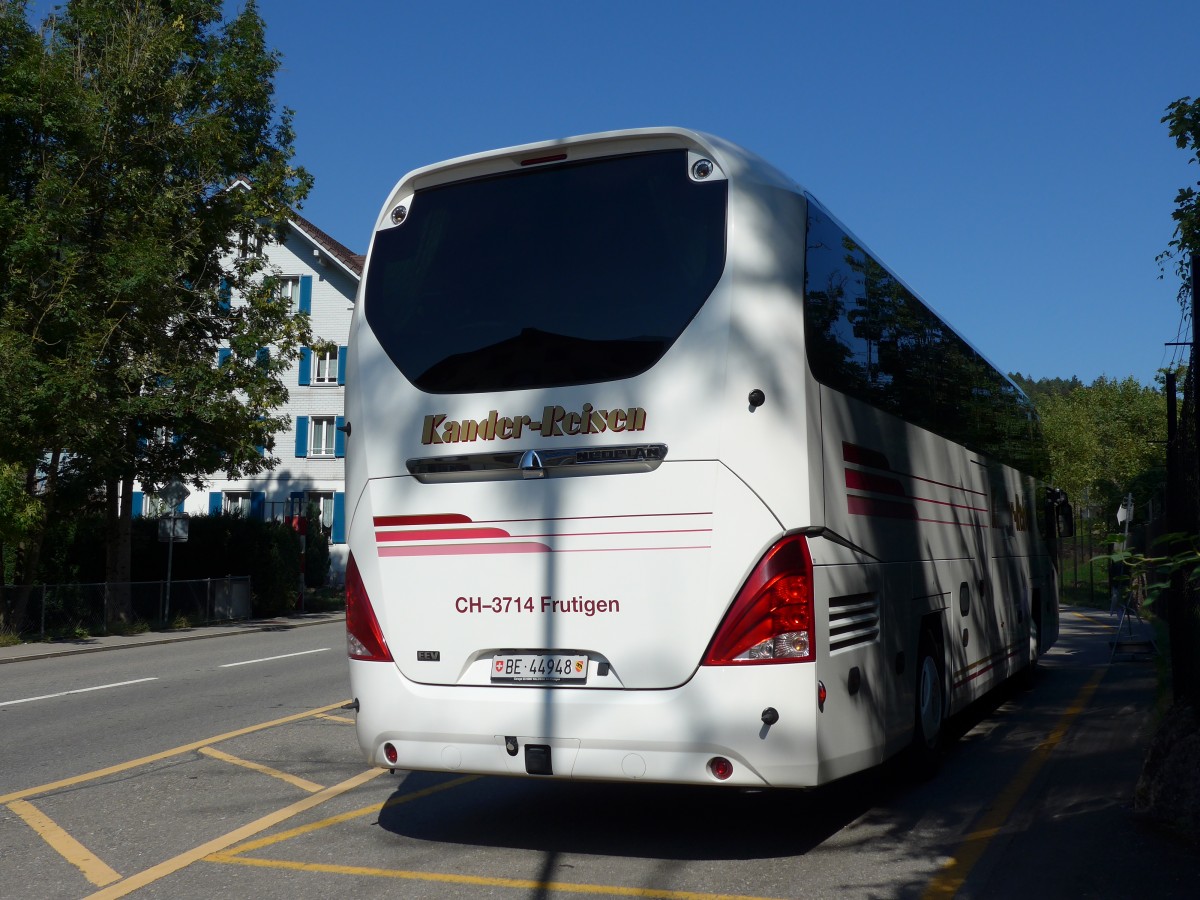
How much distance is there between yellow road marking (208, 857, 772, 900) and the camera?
5.50 metres

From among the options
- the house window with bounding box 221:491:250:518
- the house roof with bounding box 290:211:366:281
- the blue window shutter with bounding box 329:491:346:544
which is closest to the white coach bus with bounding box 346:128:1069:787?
the house roof with bounding box 290:211:366:281

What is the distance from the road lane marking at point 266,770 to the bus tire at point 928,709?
3717 millimetres

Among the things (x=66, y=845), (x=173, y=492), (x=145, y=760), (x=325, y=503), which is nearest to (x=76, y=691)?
(x=145, y=760)

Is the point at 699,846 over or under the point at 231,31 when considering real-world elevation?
under

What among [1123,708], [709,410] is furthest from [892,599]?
[1123,708]

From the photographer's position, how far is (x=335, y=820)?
23.3ft

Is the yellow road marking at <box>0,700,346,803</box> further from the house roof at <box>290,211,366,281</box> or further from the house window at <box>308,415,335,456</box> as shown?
the house window at <box>308,415,335,456</box>

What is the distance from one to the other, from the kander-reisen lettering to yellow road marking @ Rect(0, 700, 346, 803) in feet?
12.4

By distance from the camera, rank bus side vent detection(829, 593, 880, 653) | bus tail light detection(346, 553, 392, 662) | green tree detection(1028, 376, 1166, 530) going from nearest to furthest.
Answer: bus side vent detection(829, 593, 880, 653) → bus tail light detection(346, 553, 392, 662) → green tree detection(1028, 376, 1166, 530)

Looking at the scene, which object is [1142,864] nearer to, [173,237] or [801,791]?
[801,791]

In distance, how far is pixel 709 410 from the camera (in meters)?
5.85

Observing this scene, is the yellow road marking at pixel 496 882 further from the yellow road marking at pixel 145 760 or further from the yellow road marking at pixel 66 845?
the yellow road marking at pixel 145 760

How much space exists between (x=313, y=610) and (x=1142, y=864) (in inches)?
1129

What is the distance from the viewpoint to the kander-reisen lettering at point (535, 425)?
19.7ft
